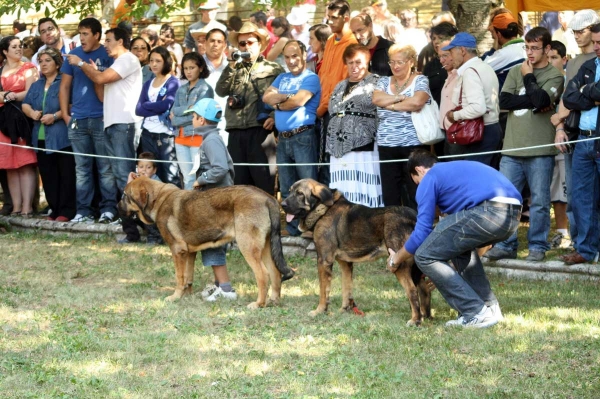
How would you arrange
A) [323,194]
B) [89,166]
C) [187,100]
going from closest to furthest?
[323,194], [187,100], [89,166]

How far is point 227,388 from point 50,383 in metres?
1.28

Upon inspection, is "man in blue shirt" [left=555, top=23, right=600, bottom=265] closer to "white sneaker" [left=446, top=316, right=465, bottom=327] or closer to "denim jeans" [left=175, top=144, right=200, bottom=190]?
"white sneaker" [left=446, top=316, right=465, bottom=327]

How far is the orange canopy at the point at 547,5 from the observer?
12.9 meters

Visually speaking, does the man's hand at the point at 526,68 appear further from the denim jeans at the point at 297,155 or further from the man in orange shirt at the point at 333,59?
the denim jeans at the point at 297,155

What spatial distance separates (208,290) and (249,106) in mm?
3342

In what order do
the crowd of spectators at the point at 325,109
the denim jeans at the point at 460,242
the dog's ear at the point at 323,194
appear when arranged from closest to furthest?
1. the denim jeans at the point at 460,242
2. the dog's ear at the point at 323,194
3. the crowd of spectators at the point at 325,109

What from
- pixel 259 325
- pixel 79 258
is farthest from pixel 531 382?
pixel 79 258

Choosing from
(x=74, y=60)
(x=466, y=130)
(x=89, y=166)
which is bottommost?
(x=89, y=166)

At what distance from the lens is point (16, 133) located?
15.0 metres

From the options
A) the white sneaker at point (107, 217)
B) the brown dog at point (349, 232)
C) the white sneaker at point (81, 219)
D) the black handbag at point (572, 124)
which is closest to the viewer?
the brown dog at point (349, 232)

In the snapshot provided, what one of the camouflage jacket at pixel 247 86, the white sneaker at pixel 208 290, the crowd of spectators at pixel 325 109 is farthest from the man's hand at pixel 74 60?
the white sneaker at pixel 208 290

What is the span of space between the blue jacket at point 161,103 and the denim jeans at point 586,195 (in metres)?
5.51

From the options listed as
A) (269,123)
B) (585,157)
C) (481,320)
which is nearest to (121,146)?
(269,123)

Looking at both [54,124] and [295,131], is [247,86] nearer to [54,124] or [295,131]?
[295,131]
